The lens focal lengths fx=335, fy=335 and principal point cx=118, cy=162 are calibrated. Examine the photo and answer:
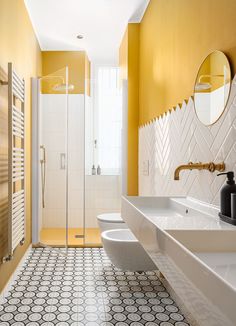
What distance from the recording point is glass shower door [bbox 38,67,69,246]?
385cm

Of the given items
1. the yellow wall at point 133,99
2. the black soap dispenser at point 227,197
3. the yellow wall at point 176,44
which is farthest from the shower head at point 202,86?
the yellow wall at point 133,99

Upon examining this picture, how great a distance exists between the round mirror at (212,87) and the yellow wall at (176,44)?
0.18ft

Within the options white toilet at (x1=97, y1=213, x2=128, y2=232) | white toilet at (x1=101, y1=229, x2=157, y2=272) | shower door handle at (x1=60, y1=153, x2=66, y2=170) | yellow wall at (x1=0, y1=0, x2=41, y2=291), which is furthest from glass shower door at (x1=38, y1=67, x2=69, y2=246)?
white toilet at (x1=101, y1=229, x2=157, y2=272)

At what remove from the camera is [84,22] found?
392 cm

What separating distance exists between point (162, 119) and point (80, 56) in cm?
245

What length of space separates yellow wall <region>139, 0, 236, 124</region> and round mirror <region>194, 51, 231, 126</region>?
54 millimetres

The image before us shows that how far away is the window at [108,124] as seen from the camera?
4.30 m

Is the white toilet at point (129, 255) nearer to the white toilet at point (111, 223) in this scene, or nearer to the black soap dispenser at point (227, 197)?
the white toilet at point (111, 223)

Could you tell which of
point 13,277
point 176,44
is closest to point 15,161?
point 13,277

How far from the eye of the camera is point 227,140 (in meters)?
1.65

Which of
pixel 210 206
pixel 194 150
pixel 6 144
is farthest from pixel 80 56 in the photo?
pixel 210 206

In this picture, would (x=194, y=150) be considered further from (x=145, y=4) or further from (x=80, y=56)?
(x=80, y=56)

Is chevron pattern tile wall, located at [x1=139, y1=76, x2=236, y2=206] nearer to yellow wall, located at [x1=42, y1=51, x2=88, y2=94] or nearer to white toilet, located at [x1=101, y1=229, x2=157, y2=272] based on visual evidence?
white toilet, located at [x1=101, y1=229, x2=157, y2=272]

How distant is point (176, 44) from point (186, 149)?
863mm
